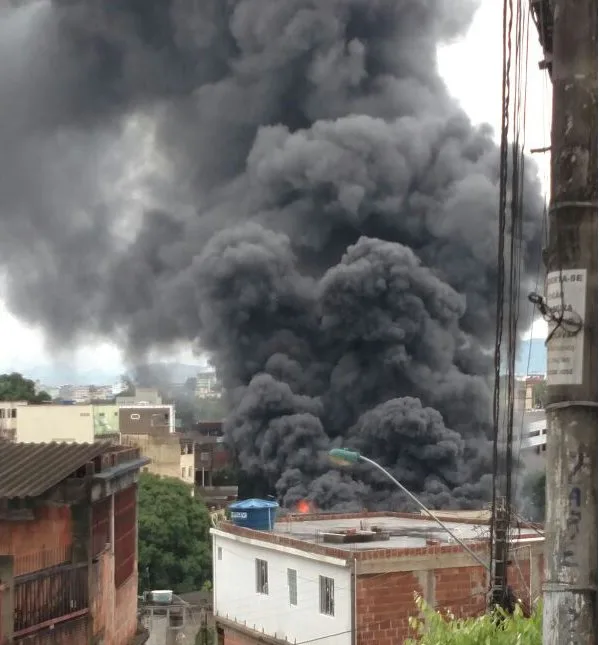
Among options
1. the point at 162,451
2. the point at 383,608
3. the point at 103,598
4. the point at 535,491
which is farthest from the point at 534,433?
the point at 103,598

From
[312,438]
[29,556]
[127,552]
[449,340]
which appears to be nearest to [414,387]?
[449,340]

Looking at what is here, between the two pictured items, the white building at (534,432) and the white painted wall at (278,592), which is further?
the white building at (534,432)

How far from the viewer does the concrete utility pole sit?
4.25m

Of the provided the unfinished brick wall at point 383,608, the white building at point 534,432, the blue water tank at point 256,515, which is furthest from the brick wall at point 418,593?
the white building at point 534,432

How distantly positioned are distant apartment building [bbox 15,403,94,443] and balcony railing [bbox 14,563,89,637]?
38953 millimetres

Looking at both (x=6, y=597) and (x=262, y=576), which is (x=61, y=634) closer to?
(x=6, y=597)

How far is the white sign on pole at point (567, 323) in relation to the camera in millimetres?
4266

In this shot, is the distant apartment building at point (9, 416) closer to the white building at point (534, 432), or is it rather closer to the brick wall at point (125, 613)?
the white building at point (534, 432)

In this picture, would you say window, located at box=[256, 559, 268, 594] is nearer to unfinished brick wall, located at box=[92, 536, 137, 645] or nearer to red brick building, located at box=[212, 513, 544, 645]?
red brick building, located at box=[212, 513, 544, 645]

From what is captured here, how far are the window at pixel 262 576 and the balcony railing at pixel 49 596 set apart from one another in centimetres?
945

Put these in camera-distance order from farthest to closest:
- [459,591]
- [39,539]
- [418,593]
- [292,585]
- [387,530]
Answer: [387,530], [292,585], [459,591], [418,593], [39,539]

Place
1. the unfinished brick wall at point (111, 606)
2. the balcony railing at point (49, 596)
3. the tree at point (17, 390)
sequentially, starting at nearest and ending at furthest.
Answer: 1. the balcony railing at point (49, 596)
2. the unfinished brick wall at point (111, 606)
3. the tree at point (17, 390)

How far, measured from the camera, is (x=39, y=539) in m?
9.59

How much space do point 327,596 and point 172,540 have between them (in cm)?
1959
